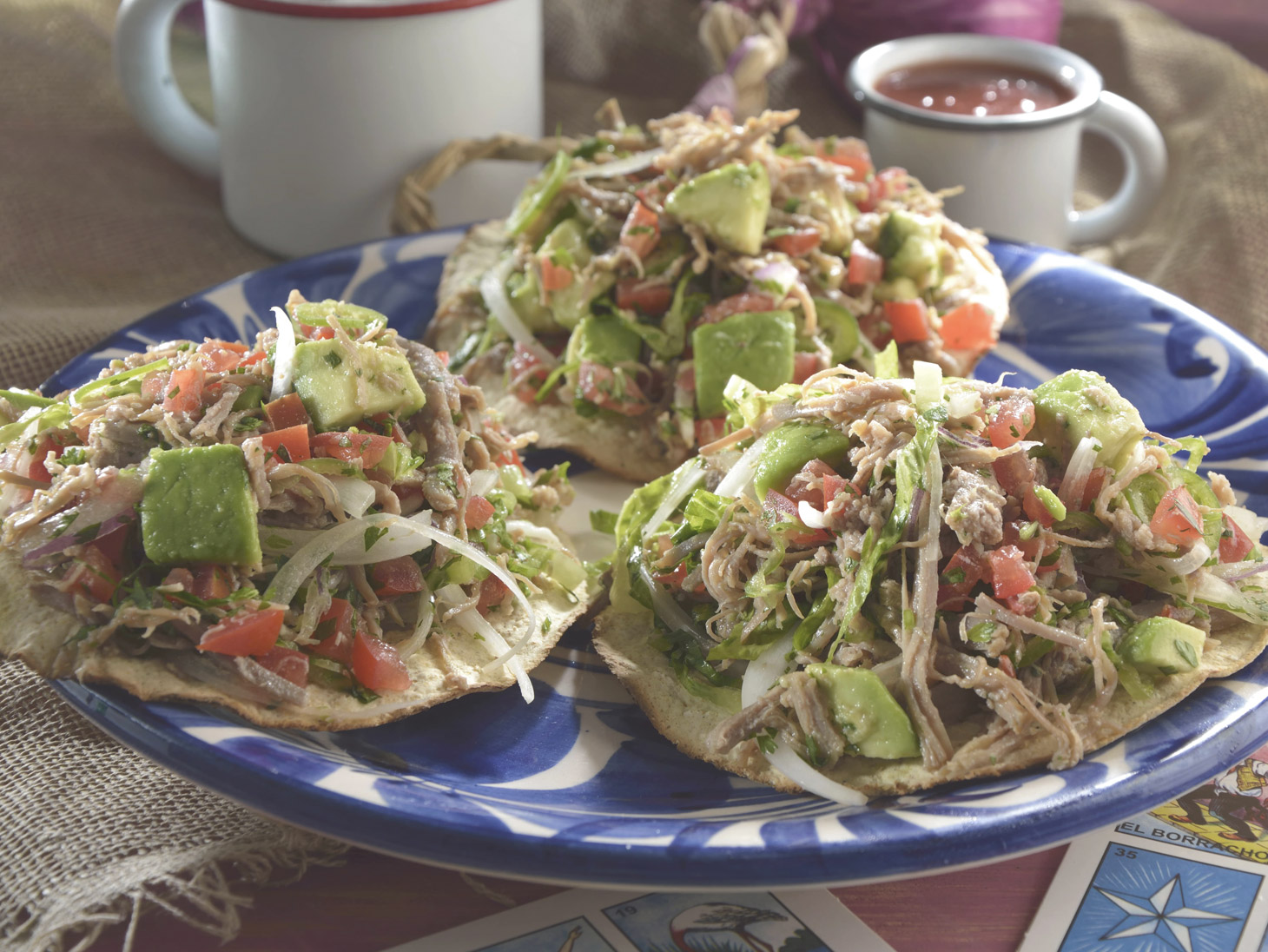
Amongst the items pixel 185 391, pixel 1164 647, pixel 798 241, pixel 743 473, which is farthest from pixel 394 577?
pixel 798 241

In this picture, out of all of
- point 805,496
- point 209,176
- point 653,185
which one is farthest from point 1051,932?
point 209,176

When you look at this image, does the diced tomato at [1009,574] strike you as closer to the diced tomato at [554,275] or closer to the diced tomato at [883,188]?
the diced tomato at [554,275]

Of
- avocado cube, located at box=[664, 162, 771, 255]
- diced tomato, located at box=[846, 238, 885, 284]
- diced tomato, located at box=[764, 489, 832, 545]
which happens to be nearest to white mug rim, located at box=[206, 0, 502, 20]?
avocado cube, located at box=[664, 162, 771, 255]

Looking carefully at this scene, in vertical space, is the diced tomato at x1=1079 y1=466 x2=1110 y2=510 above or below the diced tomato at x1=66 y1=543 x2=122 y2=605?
above

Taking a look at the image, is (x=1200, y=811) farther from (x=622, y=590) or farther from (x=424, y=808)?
(x=424, y=808)

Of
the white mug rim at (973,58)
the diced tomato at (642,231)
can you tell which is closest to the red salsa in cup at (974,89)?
the white mug rim at (973,58)

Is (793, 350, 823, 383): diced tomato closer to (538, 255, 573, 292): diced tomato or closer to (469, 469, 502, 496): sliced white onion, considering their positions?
(538, 255, 573, 292): diced tomato
